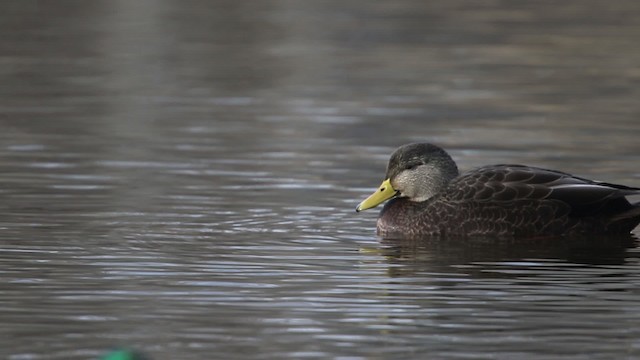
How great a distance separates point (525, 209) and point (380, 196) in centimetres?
112

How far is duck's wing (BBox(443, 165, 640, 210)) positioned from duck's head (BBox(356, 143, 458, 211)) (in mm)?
278

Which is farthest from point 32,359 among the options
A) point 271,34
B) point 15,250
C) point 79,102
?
point 271,34

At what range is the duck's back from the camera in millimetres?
12906

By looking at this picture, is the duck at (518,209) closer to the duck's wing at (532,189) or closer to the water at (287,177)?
the duck's wing at (532,189)

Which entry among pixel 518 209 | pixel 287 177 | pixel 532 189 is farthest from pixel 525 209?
pixel 287 177

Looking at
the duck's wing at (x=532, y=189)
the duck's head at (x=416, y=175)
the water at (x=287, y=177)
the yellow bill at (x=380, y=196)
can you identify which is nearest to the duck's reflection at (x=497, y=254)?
the water at (x=287, y=177)

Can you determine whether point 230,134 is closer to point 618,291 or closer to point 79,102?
point 79,102

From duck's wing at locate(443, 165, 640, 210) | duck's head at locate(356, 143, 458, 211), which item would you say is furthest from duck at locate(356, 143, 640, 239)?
duck's head at locate(356, 143, 458, 211)

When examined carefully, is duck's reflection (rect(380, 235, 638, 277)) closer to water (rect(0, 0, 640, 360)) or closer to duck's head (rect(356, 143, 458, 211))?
water (rect(0, 0, 640, 360))

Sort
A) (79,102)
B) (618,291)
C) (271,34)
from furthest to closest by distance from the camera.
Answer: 1. (271,34)
2. (79,102)
3. (618,291)

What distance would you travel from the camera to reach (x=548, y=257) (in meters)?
12.3

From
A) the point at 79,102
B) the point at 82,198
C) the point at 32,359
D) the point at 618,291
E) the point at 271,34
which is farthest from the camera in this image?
the point at 271,34

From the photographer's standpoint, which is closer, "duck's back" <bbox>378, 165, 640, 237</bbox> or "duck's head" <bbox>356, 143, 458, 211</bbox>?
"duck's back" <bbox>378, 165, 640, 237</bbox>

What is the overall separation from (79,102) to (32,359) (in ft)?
38.3
